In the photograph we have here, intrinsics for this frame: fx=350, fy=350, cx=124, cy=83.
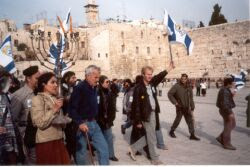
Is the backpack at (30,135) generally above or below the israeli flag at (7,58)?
below

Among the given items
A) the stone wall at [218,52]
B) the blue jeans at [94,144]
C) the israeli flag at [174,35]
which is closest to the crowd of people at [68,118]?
the blue jeans at [94,144]

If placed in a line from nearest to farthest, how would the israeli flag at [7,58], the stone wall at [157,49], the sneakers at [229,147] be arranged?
the sneakers at [229,147] < the israeli flag at [7,58] < the stone wall at [157,49]

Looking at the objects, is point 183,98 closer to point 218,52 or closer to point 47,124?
point 47,124

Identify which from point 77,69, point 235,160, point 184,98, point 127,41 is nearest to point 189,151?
point 235,160

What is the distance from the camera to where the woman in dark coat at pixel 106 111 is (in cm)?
559

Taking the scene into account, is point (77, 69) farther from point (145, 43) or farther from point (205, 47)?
point (205, 47)

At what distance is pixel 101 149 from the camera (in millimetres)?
4547

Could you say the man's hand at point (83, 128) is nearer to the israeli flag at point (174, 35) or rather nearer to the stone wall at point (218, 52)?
the israeli flag at point (174, 35)

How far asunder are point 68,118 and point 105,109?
180cm

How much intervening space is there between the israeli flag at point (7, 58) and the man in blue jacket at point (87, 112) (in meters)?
3.70

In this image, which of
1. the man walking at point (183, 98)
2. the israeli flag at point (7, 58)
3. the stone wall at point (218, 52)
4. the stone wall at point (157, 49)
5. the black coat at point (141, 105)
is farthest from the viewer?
the stone wall at point (157, 49)

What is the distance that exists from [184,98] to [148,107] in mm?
2125

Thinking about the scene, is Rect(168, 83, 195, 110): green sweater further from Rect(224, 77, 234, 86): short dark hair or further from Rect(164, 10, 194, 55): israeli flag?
Rect(224, 77, 234, 86): short dark hair

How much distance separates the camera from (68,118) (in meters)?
3.80
